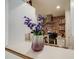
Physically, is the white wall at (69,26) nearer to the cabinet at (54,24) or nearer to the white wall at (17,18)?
the cabinet at (54,24)

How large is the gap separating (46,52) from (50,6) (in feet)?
1.93

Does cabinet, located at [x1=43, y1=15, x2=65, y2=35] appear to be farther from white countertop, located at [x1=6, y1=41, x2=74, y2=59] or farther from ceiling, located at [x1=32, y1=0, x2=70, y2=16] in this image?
white countertop, located at [x1=6, y1=41, x2=74, y2=59]

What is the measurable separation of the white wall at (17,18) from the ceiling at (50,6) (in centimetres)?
11

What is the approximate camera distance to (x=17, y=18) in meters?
2.07

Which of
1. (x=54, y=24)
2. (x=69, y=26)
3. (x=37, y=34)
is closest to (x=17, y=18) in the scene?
(x=37, y=34)

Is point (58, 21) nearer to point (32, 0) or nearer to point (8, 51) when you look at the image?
point (32, 0)

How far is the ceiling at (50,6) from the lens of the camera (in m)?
1.43

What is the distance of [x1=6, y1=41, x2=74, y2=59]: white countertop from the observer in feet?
4.51

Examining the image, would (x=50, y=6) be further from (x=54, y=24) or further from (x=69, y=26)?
(x=69, y=26)

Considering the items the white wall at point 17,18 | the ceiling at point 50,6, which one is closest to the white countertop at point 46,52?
the white wall at point 17,18

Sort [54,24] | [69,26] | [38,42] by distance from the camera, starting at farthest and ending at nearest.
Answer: [38,42], [54,24], [69,26]

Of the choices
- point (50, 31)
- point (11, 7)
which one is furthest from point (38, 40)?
point (11, 7)

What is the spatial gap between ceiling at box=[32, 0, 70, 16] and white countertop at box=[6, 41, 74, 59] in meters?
0.44

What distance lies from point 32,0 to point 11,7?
2.16ft
